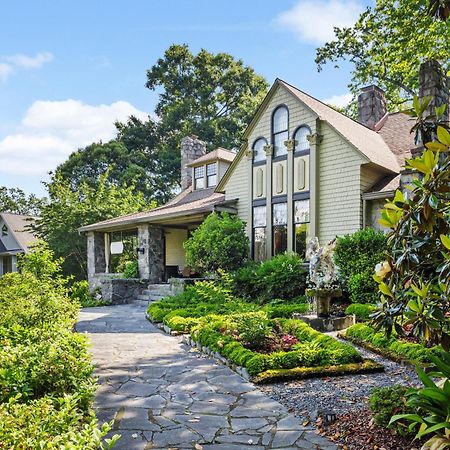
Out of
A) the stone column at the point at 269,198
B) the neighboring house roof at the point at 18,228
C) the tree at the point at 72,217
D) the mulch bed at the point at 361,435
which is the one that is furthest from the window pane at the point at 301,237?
the neighboring house roof at the point at 18,228

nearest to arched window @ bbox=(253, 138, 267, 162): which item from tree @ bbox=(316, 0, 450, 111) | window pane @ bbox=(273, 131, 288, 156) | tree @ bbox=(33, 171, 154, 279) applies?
window pane @ bbox=(273, 131, 288, 156)

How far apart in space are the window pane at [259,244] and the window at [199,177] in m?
5.36

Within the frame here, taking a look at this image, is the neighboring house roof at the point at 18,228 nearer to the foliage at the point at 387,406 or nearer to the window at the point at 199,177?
the window at the point at 199,177

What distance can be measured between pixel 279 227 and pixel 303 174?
1953 mm

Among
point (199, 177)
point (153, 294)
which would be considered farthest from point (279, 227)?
point (199, 177)

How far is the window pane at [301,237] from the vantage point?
13.1m

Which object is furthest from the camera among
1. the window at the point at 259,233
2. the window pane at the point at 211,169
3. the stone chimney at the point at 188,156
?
the stone chimney at the point at 188,156

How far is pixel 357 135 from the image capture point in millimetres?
12984

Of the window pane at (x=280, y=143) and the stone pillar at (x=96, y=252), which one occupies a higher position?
the window pane at (x=280, y=143)

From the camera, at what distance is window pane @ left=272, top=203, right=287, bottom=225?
13718 millimetres

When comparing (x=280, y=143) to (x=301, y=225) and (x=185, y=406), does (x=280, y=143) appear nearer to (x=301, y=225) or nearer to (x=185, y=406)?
(x=301, y=225)

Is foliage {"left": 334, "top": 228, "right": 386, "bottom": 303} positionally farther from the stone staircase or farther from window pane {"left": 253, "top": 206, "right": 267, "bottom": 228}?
the stone staircase

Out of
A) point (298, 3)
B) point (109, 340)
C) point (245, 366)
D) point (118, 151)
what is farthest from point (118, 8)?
point (118, 151)

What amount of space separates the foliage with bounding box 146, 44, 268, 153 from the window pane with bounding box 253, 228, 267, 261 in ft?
57.6
